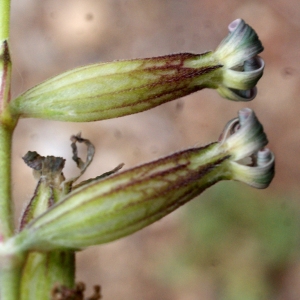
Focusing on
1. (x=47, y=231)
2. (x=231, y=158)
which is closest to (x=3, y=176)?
(x=47, y=231)

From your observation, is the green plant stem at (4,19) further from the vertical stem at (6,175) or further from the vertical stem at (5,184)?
the vertical stem at (5,184)

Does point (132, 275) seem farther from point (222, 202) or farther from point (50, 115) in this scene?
point (50, 115)

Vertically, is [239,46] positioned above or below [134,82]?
above

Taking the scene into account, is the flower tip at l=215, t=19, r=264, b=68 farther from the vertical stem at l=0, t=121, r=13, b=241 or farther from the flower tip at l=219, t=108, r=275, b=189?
the vertical stem at l=0, t=121, r=13, b=241

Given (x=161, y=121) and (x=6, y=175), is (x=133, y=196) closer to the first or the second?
(x=6, y=175)

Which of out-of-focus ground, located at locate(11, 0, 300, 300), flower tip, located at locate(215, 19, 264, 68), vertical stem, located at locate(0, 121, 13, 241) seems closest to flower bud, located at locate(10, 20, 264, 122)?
flower tip, located at locate(215, 19, 264, 68)

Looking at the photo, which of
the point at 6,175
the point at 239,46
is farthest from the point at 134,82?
the point at 6,175
